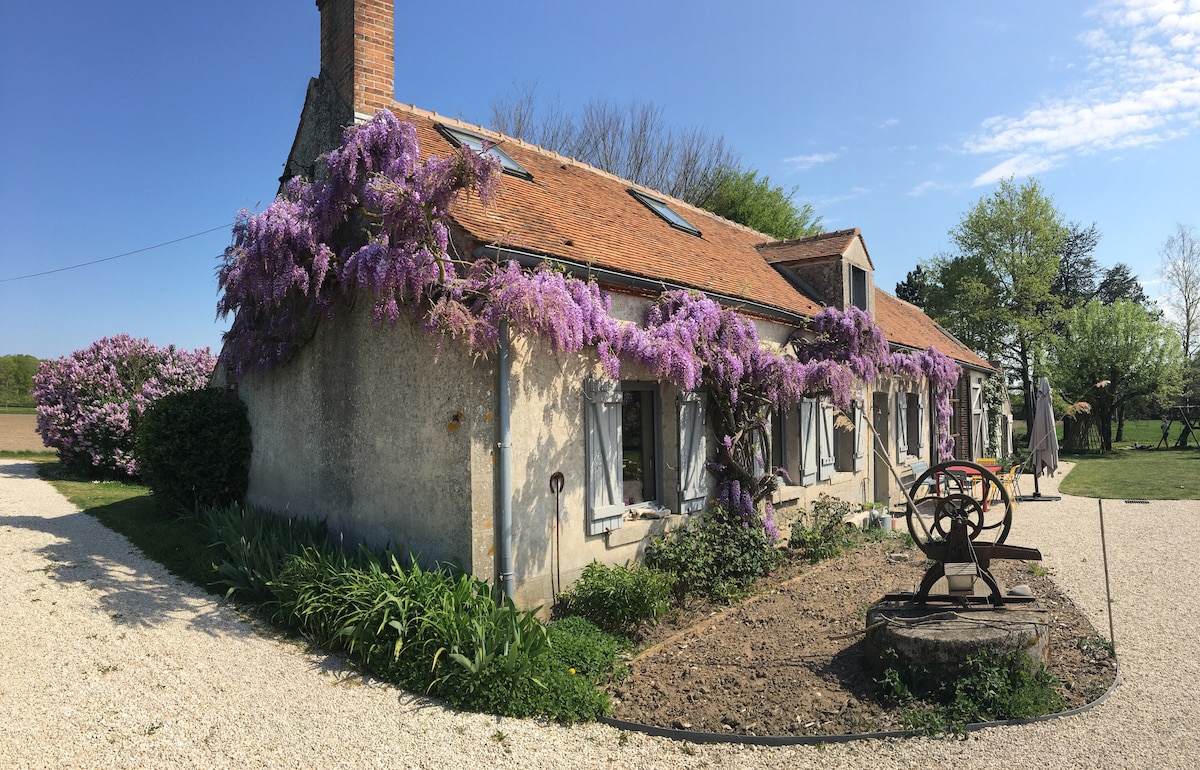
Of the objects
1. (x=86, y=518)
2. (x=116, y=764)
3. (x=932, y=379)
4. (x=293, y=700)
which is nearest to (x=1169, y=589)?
(x=932, y=379)

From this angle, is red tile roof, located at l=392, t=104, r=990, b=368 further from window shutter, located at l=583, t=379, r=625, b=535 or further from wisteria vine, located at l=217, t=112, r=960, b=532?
window shutter, located at l=583, t=379, r=625, b=535

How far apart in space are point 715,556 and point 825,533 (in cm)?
245

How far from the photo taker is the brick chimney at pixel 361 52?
8.02 m

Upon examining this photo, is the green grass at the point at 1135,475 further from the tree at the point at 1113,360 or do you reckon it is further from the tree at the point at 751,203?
the tree at the point at 751,203

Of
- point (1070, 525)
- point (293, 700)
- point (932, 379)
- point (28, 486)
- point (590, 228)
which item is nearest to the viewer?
point (293, 700)

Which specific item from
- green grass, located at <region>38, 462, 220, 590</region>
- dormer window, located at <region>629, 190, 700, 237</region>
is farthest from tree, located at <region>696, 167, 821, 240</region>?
green grass, located at <region>38, 462, 220, 590</region>

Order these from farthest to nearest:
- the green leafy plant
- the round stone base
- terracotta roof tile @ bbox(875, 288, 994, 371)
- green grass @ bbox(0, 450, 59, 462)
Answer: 1. green grass @ bbox(0, 450, 59, 462)
2. terracotta roof tile @ bbox(875, 288, 994, 371)
3. the round stone base
4. the green leafy plant

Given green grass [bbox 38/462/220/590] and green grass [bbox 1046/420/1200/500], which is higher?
green grass [bbox 38/462/220/590]

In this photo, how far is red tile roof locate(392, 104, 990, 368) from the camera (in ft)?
22.9

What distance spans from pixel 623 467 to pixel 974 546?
11.1ft

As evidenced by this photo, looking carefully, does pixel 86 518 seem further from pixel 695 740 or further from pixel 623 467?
pixel 695 740

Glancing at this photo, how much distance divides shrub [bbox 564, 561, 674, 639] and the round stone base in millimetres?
1796

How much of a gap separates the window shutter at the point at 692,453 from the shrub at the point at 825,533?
1.84 meters

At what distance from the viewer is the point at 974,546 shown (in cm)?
526
